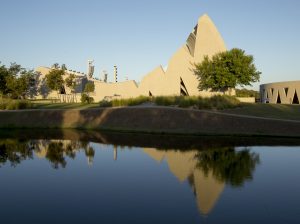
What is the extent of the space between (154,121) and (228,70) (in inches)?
724

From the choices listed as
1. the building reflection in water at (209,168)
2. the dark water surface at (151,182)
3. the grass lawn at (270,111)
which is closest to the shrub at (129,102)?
the grass lawn at (270,111)

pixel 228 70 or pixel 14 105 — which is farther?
pixel 228 70

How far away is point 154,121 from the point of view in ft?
87.1

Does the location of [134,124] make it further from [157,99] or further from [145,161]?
[145,161]

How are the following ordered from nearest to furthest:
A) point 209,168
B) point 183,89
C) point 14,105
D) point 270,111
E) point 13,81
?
point 209,168
point 270,111
point 14,105
point 183,89
point 13,81

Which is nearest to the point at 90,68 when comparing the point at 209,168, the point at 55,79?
the point at 55,79

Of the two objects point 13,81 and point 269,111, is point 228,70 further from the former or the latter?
point 13,81

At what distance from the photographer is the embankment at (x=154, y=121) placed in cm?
2347

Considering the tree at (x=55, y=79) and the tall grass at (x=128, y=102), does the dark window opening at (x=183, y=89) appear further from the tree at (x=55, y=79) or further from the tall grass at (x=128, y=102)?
the tree at (x=55, y=79)

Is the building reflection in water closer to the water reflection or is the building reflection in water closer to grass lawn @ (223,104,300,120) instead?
the water reflection

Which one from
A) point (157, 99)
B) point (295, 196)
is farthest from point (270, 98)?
point (295, 196)

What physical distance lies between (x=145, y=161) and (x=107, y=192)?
497 cm

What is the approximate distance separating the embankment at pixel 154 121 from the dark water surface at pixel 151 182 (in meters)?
2.59

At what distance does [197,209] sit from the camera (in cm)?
917
